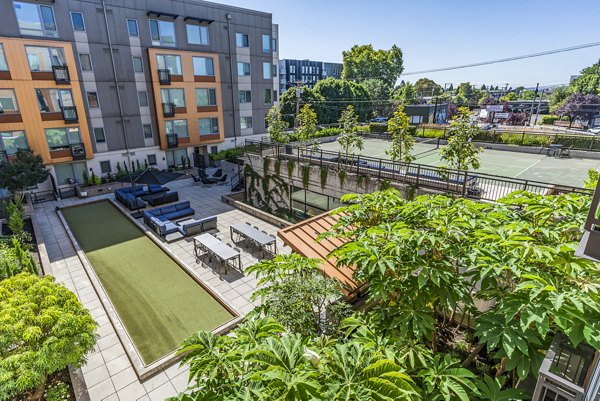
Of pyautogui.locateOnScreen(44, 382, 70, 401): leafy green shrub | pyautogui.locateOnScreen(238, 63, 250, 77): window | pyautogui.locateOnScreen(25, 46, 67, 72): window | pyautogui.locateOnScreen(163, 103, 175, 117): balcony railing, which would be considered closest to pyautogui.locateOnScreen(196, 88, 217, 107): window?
pyautogui.locateOnScreen(163, 103, 175, 117): balcony railing

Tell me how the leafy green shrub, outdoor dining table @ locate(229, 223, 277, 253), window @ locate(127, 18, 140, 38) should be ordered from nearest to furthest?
the leafy green shrub, outdoor dining table @ locate(229, 223, 277, 253), window @ locate(127, 18, 140, 38)

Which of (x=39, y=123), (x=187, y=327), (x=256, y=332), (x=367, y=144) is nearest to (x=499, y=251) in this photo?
(x=256, y=332)

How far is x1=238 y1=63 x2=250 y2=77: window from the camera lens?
3133 cm

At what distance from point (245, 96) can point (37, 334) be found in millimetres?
30181

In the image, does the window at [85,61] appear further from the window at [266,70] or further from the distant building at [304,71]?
the distant building at [304,71]

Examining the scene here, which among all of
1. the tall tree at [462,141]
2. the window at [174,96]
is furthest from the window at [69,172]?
the tall tree at [462,141]

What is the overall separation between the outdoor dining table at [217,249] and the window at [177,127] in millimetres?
17471

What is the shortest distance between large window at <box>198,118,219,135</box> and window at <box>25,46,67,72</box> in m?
11.2

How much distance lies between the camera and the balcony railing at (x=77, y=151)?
902 inches

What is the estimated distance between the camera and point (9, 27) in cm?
1958

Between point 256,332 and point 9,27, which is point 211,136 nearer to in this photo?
point 9,27

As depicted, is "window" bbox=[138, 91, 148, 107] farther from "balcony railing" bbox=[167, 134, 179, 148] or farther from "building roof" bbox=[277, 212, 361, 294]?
"building roof" bbox=[277, 212, 361, 294]

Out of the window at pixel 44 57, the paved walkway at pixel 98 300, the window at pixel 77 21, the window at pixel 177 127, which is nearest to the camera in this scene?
the paved walkway at pixel 98 300

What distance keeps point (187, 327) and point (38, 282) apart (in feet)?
14.2
